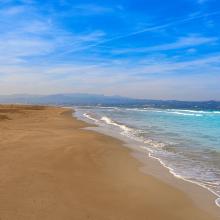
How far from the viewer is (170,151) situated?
1448 centimetres

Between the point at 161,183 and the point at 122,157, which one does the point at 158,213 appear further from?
the point at 122,157

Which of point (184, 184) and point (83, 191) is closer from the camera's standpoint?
point (83, 191)

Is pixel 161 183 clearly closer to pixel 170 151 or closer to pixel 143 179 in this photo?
pixel 143 179

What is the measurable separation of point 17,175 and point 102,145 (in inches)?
Result: 283

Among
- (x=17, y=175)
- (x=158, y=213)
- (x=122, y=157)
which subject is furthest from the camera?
(x=122, y=157)

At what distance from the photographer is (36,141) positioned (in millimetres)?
15680

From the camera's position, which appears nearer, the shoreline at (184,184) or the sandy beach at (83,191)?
the sandy beach at (83,191)

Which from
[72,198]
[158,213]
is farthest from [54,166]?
[158,213]

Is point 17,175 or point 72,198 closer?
point 72,198

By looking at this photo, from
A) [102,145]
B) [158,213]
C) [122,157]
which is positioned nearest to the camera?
[158,213]

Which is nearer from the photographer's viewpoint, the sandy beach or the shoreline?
the sandy beach

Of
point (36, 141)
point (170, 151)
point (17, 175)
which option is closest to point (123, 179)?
point (17, 175)

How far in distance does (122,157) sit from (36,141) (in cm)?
461

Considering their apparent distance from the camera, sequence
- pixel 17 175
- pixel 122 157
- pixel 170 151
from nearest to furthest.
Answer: pixel 17 175, pixel 122 157, pixel 170 151
